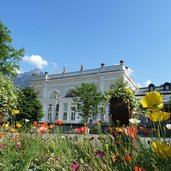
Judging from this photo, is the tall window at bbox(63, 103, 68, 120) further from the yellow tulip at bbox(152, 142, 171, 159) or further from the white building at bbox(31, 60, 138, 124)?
the yellow tulip at bbox(152, 142, 171, 159)

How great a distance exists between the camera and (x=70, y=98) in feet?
115

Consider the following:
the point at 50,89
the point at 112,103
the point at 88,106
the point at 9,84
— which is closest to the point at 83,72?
the point at 50,89

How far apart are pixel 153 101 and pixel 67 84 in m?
35.8

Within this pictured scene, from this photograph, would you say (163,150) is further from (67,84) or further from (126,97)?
(67,84)

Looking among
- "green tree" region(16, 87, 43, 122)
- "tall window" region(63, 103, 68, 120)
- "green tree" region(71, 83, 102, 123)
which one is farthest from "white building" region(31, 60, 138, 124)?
"green tree" region(71, 83, 102, 123)

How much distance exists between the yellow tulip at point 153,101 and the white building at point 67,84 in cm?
3137

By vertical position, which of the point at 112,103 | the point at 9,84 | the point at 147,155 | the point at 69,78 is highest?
the point at 69,78

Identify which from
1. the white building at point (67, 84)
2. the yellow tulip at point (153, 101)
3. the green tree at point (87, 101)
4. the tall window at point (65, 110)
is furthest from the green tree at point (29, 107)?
the yellow tulip at point (153, 101)

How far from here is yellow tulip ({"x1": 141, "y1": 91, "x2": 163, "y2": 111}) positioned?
0.79 metres

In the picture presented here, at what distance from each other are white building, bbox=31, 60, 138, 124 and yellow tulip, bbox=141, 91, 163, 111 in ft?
103

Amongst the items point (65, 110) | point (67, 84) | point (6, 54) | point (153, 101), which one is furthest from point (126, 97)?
point (67, 84)

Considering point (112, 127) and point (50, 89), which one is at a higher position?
point (50, 89)

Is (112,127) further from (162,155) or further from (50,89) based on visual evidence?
(50,89)

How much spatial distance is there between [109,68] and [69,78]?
21.1 ft
